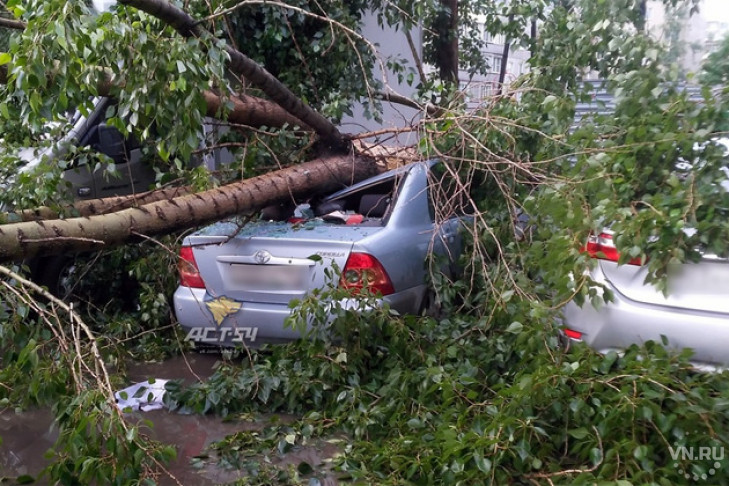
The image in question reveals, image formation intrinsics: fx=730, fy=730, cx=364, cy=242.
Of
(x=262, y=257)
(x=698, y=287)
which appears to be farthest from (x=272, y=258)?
(x=698, y=287)

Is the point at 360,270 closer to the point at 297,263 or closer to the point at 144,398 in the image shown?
the point at 297,263

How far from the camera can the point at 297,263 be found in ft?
16.0

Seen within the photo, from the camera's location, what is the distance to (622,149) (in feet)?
11.7

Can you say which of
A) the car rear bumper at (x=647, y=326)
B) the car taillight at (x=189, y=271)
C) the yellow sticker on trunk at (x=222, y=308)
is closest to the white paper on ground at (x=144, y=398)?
the yellow sticker on trunk at (x=222, y=308)

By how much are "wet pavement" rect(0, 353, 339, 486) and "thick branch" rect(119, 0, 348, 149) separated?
2194 millimetres

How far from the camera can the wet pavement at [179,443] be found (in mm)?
3934

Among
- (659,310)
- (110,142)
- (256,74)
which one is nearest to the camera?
(659,310)

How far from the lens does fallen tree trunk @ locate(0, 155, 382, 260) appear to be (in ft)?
13.4

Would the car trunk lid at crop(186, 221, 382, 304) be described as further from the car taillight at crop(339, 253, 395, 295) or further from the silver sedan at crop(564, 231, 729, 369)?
the silver sedan at crop(564, 231, 729, 369)

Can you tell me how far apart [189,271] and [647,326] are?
3156mm

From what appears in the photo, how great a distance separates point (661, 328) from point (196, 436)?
2740 mm

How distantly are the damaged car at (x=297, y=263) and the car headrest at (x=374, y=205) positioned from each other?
0.15 metres

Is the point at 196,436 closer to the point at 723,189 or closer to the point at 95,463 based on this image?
the point at 95,463

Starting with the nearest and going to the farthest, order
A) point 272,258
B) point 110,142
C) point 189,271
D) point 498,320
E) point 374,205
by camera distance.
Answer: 1. point 498,320
2. point 272,258
3. point 189,271
4. point 374,205
5. point 110,142
